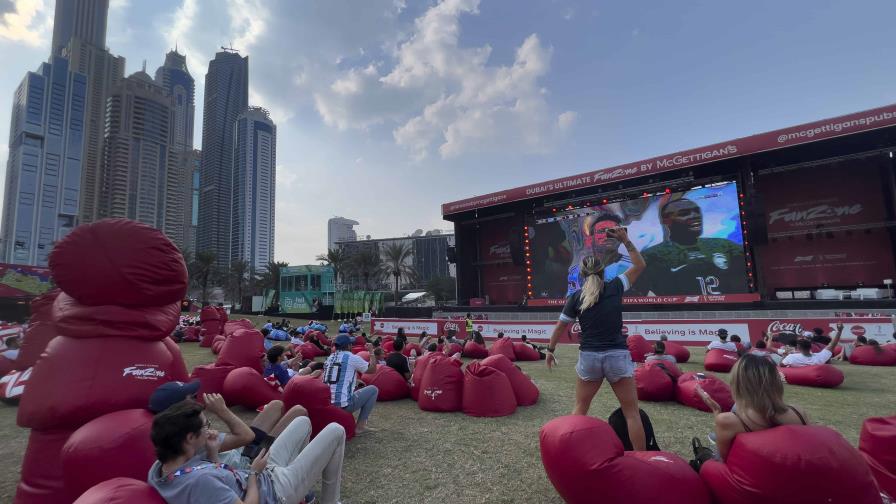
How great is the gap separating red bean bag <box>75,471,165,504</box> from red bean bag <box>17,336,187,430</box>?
4.40ft

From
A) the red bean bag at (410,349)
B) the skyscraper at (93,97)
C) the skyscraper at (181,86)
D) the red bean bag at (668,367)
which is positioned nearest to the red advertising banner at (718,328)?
the red bean bag at (668,367)

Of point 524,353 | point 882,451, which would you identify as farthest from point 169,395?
point 524,353

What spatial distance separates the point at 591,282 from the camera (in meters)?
3.50

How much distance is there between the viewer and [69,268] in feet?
10.4

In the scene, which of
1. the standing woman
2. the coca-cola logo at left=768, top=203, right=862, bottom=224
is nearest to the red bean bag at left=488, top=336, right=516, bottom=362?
the standing woman

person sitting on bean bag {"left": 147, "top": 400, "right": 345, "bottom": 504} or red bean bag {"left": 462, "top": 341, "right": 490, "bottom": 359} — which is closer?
person sitting on bean bag {"left": 147, "top": 400, "right": 345, "bottom": 504}

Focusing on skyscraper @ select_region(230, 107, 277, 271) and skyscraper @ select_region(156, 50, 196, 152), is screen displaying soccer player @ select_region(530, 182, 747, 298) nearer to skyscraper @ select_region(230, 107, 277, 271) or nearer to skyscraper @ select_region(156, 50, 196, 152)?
skyscraper @ select_region(230, 107, 277, 271)

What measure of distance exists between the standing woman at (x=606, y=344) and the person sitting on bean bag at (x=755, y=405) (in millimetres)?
869

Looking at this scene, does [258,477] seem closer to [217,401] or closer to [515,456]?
[217,401]

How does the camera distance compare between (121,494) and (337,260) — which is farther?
(337,260)

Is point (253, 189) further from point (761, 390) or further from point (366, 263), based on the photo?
point (761, 390)

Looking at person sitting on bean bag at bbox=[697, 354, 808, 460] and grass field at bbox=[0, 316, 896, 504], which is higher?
person sitting on bean bag at bbox=[697, 354, 808, 460]

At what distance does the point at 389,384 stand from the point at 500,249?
23.6 meters

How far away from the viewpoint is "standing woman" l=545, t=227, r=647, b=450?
322 centimetres
